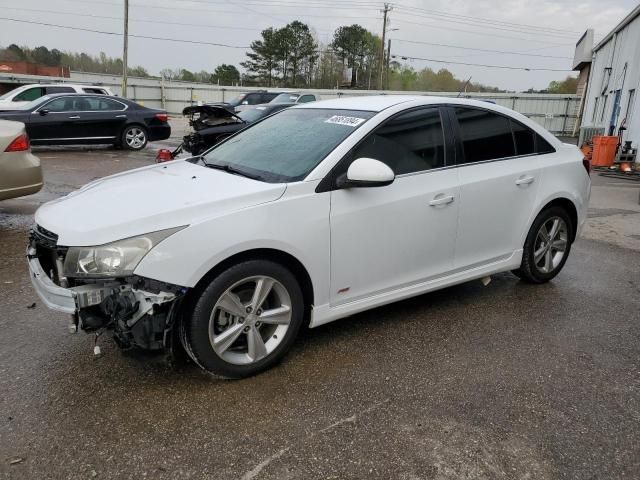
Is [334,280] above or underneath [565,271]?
above

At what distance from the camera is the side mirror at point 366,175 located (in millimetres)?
3225

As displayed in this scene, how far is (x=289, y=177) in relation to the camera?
331cm

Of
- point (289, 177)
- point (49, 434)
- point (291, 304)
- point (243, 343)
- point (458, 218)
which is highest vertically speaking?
point (289, 177)

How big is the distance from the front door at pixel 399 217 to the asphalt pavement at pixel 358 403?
0.47m

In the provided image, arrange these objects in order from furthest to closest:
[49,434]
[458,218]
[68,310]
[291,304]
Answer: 1. [458,218]
2. [291,304]
3. [68,310]
4. [49,434]

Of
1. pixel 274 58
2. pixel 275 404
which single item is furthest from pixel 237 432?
pixel 274 58

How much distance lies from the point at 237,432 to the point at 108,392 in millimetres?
851

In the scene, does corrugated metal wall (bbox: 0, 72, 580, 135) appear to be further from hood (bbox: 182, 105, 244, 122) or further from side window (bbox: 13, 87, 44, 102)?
hood (bbox: 182, 105, 244, 122)

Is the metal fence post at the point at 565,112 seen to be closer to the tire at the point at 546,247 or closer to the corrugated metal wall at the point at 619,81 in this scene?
the corrugated metal wall at the point at 619,81

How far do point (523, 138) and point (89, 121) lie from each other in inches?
483

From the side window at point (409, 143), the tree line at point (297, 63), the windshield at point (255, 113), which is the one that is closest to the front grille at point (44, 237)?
the side window at point (409, 143)

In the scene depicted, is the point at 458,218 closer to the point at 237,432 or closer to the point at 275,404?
the point at 275,404

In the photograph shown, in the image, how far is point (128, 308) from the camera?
2717mm

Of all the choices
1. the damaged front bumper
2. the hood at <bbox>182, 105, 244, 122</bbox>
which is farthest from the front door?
the hood at <bbox>182, 105, 244, 122</bbox>
